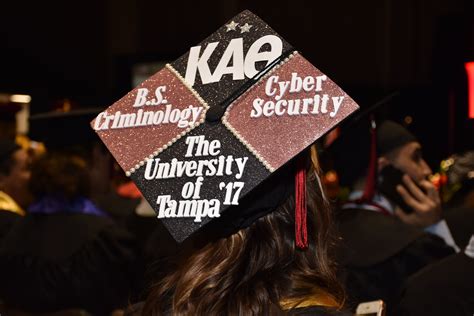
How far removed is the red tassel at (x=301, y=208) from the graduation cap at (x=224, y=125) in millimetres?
23

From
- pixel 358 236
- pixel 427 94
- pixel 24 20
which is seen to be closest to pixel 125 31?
pixel 24 20

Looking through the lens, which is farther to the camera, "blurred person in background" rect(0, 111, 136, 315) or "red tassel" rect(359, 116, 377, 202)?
"blurred person in background" rect(0, 111, 136, 315)

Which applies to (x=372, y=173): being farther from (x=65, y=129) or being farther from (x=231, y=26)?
(x=231, y=26)

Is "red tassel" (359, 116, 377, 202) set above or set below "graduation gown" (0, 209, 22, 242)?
below

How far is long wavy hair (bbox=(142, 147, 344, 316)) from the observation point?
165 centimetres

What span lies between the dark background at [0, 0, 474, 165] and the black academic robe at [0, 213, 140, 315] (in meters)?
5.17

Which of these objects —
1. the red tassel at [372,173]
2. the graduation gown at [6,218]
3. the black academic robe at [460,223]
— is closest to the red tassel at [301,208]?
the red tassel at [372,173]

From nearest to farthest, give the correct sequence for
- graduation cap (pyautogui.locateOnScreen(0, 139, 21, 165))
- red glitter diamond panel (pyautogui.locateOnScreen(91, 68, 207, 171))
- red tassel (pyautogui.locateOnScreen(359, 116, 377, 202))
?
red glitter diamond panel (pyautogui.locateOnScreen(91, 68, 207, 171))
red tassel (pyautogui.locateOnScreen(359, 116, 377, 202))
graduation cap (pyautogui.locateOnScreen(0, 139, 21, 165))

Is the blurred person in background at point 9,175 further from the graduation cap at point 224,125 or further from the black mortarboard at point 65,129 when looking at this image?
the graduation cap at point 224,125

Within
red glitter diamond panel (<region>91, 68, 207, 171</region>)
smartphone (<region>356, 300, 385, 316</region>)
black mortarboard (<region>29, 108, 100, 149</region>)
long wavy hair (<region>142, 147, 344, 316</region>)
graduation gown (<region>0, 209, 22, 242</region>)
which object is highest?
black mortarboard (<region>29, 108, 100, 149</region>)

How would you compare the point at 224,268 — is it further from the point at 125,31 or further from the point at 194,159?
the point at 125,31

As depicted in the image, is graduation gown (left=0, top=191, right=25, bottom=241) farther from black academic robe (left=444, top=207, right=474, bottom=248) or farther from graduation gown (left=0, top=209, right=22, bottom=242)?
black academic robe (left=444, top=207, right=474, bottom=248)

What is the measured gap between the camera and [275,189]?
1.73 m

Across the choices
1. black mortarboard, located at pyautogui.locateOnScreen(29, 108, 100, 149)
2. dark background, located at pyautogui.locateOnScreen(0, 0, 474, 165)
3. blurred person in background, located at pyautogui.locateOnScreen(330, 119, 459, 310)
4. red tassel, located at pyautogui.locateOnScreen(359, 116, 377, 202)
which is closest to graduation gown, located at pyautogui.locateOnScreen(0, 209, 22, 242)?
black mortarboard, located at pyautogui.locateOnScreen(29, 108, 100, 149)
